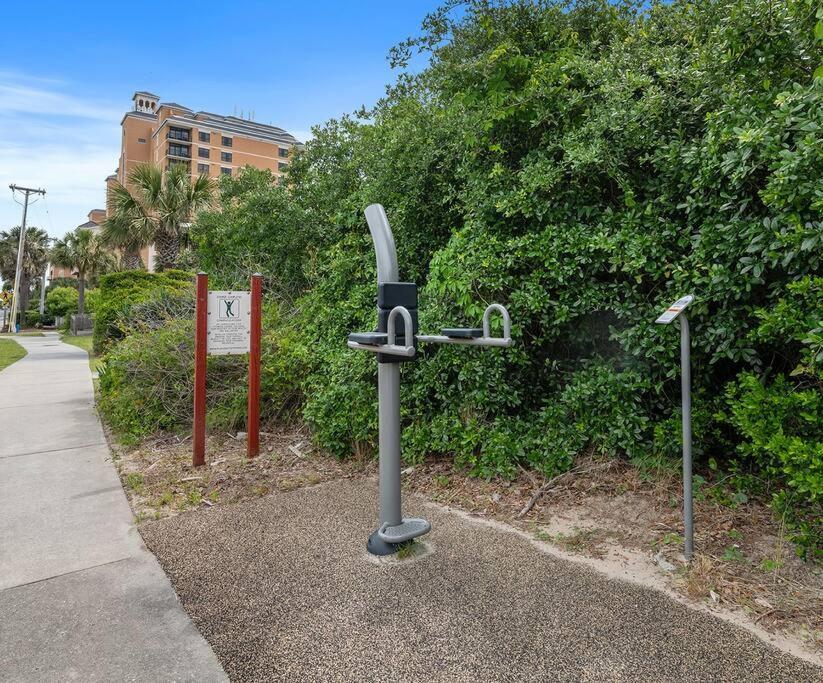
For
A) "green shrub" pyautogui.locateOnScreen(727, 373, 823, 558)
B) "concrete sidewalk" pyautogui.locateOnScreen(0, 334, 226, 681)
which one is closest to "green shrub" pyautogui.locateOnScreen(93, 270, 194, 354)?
"concrete sidewalk" pyautogui.locateOnScreen(0, 334, 226, 681)

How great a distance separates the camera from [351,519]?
336cm

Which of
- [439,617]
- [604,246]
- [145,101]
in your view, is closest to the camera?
[439,617]

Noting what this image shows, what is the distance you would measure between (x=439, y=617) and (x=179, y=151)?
212 feet

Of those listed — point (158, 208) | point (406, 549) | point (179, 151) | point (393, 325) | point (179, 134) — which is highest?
point (179, 134)

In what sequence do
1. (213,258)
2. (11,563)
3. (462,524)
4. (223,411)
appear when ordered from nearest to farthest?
(11,563), (462,524), (223,411), (213,258)

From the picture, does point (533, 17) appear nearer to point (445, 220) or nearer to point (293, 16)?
point (445, 220)

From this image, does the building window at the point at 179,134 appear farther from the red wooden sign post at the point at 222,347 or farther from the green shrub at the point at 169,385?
the red wooden sign post at the point at 222,347

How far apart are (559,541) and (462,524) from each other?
23.1 inches

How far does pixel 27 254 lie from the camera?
47.5 m

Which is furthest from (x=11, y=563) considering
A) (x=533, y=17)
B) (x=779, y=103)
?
(x=533, y=17)

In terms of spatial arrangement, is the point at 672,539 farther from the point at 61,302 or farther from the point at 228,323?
the point at 61,302

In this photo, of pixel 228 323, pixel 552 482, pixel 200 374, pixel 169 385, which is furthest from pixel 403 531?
pixel 169 385

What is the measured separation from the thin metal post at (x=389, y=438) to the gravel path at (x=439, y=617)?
0.28m

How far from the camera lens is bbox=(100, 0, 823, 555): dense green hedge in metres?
2.60
